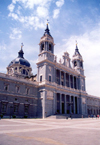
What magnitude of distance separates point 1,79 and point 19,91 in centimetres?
710

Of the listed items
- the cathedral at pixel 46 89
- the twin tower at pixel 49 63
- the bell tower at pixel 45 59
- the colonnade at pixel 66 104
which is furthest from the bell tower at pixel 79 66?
the bell tower at pixel 45 59

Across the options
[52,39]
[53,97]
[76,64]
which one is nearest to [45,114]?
[53,97]

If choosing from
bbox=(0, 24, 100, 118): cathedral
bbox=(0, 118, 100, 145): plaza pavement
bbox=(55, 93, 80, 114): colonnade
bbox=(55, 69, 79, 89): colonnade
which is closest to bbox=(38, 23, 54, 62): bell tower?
bbox=(0, 24, 100, 118): cathedral

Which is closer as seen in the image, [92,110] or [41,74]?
[41,74]

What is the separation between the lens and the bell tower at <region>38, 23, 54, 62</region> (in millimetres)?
51741

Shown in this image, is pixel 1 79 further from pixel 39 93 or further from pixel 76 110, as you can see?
pixel 76 110

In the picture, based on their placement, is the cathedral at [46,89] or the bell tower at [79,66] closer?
the cathedral at [46,89]

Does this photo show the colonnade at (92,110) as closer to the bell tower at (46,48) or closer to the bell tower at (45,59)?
the bell tower at (45,59)

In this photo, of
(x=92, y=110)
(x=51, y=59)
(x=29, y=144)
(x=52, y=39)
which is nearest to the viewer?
(x=29, y=144)

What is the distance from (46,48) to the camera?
5231 centimetres

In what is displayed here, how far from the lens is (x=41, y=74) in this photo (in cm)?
5059

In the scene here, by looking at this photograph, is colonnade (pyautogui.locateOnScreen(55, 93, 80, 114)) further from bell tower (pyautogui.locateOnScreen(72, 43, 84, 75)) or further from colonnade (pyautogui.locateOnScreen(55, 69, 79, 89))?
bell tower (pyautogui.locateOnScreen(72, 43, 84, 75))

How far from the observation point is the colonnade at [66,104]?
171ft

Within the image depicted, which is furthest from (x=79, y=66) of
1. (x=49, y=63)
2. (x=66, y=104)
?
(x=49, y=63)
